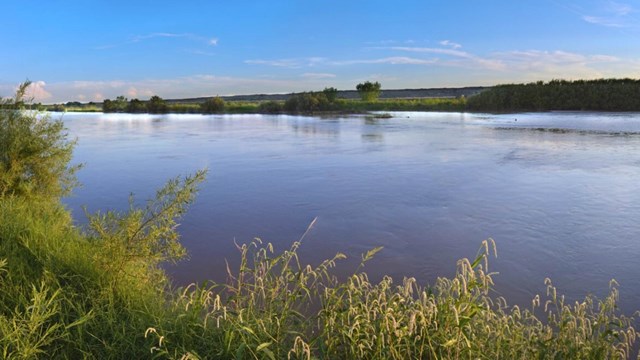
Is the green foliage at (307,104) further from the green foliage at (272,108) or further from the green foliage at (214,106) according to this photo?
the green foliage at (214,106)

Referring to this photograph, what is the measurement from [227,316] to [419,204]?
24.4 feet

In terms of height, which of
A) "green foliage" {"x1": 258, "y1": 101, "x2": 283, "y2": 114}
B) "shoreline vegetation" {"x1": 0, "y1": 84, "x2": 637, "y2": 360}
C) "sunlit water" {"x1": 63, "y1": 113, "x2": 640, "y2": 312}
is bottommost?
"sunlit water" {"x1": 63, "y1": 113, "x2": 640, "y2": 312}

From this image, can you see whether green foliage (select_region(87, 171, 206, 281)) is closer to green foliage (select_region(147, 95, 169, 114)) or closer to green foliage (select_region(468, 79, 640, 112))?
green foliage (select_region(468, 79, 640, 112))

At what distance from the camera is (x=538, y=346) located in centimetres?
384

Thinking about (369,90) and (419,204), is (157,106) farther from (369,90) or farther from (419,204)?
(419,204)

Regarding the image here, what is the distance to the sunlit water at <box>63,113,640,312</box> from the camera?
664 cm

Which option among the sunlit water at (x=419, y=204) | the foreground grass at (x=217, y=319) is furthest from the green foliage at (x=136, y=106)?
the foreground grass at (x=217, y=319)

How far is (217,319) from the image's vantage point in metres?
3.32

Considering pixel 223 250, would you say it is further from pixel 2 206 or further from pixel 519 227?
pixel 519 227

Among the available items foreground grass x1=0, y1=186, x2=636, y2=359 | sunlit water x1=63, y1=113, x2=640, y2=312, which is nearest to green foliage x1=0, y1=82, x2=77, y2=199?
sunlit water x1=63, y1=113, x2=640, y2=312

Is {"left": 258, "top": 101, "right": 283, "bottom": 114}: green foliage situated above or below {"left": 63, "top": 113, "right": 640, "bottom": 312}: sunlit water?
above

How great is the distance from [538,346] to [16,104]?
30.5 feet

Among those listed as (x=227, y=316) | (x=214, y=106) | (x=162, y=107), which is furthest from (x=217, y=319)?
(x=162, y=107)

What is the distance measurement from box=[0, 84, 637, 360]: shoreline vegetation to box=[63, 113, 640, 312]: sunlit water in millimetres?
1453
